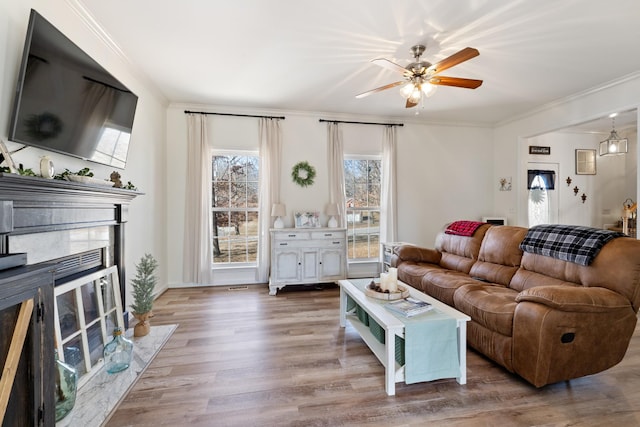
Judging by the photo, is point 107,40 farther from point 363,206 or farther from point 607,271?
point 607,271

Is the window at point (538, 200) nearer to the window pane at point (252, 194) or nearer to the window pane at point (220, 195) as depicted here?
the window pane at point (252, 194)

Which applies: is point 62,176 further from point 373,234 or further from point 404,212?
point 404,212

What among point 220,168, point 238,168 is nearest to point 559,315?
point 238,168

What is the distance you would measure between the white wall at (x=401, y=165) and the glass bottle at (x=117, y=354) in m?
2.22

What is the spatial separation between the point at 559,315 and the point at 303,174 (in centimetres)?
357

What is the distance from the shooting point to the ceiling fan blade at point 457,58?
2082mm

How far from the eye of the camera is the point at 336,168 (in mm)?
4594

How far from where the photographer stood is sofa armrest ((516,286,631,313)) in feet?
5.73

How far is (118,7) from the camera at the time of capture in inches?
85.8

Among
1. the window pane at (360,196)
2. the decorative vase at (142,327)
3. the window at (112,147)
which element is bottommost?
the decorative vase at (142,327)

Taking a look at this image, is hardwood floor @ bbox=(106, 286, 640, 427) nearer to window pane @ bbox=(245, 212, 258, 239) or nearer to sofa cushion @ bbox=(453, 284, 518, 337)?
sofa cushion @ bbox=(453, 284, 518, 337)

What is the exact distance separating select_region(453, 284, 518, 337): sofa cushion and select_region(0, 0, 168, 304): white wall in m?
3.36

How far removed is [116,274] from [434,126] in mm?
5204

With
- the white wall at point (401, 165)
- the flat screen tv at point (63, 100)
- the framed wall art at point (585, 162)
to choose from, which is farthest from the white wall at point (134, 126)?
the framed wall art at point (585, 162)
